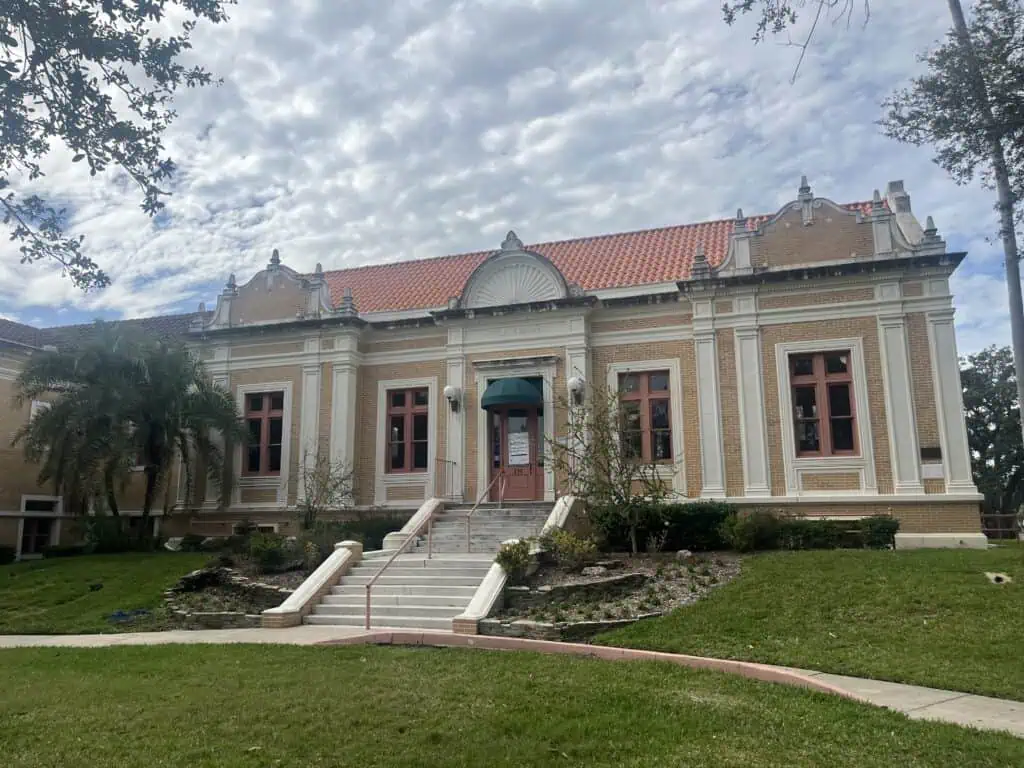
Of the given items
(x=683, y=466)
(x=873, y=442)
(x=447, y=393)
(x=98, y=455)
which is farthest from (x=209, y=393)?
(x=873, y=442)

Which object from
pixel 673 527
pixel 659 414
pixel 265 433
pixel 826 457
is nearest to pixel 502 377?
pixel 659 414

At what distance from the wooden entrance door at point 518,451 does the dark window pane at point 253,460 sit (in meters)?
6.86

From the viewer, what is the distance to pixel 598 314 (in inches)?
809

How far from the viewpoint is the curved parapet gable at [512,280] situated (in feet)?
68.2

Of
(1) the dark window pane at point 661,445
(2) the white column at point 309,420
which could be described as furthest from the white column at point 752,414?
(2) the white column at point 309,420

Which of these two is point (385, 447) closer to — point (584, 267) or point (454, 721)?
point (584, 267)

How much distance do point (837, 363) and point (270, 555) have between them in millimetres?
12897

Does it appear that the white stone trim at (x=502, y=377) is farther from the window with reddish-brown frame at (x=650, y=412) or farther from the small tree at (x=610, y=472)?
the small tree at (x=610, y=472)

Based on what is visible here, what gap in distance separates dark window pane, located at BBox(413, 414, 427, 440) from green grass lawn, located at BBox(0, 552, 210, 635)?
6.04 m

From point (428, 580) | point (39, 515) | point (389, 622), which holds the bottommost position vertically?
point (389, 622)

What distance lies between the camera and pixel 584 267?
22922 mm

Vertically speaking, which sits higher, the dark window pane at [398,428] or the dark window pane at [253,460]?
the dark window pane at [398,428]

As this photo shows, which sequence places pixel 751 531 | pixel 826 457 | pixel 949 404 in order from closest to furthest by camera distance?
pixel 751 531 → pixel 949 404 → pixel 826 457

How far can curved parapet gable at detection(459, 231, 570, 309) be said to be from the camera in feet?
68.2
